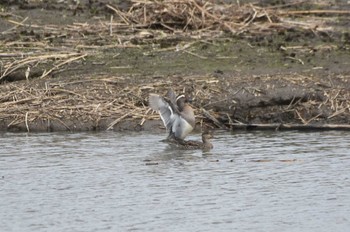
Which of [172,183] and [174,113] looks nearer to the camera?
[172,183]

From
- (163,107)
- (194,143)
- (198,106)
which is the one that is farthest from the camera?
(198,106)

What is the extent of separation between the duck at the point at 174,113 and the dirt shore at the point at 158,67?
787mm

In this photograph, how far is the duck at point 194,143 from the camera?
13484 mm

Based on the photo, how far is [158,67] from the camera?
16641 millimetres

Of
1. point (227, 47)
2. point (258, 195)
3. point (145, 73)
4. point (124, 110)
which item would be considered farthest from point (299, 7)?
point (258, 195)

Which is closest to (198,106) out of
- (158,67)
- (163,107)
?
(163,107)

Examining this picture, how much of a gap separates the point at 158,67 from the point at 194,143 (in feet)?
10.4

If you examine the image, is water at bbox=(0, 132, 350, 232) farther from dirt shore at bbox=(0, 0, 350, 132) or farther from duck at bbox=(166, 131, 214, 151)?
dirt shore at bbox=(0, 0, 350, 132)

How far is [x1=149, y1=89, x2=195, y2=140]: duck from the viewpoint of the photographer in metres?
14.0

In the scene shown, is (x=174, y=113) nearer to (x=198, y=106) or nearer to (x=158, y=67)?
(x=198, y=106)

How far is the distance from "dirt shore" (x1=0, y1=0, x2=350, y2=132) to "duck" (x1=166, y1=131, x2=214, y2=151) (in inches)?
43.5

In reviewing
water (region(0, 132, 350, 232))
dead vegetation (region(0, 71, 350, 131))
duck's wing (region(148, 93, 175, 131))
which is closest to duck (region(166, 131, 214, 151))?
water (region(0, 132, 350, 232))

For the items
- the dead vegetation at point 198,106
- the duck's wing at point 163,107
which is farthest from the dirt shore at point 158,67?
the duck's wing at point 163,107

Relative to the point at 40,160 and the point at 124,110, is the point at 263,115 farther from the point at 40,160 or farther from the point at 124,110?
the point at 40,160
